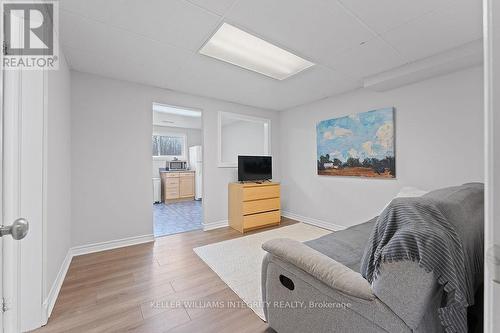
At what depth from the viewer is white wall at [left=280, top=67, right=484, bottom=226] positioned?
7.77 ft

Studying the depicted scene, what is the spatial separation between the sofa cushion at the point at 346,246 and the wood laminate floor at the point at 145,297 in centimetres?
72

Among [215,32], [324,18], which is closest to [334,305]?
[324,18]

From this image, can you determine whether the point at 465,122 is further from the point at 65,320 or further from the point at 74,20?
the point at 65,320

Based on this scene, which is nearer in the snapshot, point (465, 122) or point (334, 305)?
point (334, 305)

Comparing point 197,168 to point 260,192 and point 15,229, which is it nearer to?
point 260,192

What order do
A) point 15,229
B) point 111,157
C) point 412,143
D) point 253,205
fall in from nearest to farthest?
1. point 15,229
2. point 412,143
3. point 111,157
4. point 253,205

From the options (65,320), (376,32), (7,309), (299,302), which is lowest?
(65,320)

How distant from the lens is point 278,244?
1.37 meters

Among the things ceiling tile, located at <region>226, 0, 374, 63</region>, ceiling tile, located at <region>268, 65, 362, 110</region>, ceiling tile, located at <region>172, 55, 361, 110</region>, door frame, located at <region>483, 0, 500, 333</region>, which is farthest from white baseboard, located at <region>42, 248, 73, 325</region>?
ceiling tile, located at <region>268, 65, 362, 110</region>

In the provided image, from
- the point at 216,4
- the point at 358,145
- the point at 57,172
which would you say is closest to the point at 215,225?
the point at 57,172

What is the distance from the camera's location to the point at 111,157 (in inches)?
114

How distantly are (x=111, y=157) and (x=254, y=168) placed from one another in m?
2.37

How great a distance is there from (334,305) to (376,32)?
2.27 metres

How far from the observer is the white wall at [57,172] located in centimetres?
170
